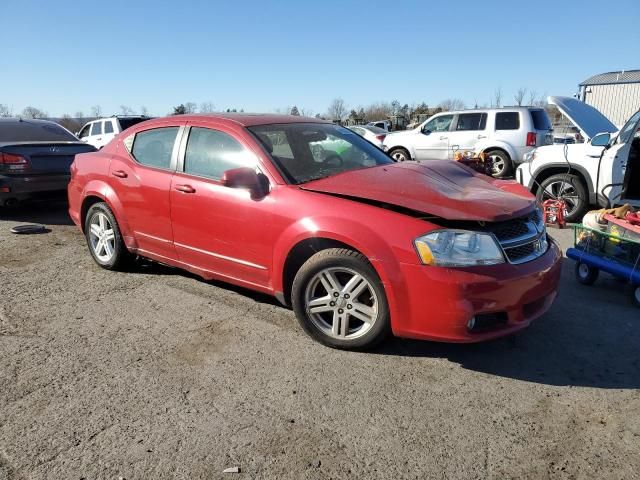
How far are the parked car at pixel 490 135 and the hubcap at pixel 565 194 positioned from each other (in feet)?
17.6

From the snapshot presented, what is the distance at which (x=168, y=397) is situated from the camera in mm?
2838

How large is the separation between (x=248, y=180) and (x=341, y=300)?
1.10 metres

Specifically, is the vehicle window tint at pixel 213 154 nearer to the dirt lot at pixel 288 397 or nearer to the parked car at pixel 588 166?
the dirt lot at pixel 288 397

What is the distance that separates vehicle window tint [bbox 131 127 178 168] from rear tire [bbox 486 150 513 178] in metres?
10.2

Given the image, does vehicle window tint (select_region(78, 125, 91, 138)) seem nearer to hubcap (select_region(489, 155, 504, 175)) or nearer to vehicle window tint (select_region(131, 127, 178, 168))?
hubcap (select_region(489, 155, 504, 175))

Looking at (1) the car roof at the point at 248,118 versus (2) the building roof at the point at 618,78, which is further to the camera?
(2) the building roof at the point at 618,78

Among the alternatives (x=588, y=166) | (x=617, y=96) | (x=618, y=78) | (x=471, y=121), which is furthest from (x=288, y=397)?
(x=618, y=78)

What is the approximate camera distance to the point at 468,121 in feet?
44.3

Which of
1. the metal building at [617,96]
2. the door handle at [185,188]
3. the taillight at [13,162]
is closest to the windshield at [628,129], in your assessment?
the door handle at [185,188]

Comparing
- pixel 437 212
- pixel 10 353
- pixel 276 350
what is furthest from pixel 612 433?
pixel 10 353

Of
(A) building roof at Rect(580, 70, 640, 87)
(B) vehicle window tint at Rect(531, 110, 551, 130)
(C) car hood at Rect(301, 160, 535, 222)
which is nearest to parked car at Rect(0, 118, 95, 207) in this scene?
(C) car hood at Rect(301, 160, 535, 222)

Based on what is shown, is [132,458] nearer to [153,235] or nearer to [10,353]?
[10,353]

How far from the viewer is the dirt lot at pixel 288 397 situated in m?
2.31

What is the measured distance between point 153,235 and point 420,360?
2.65 metres
